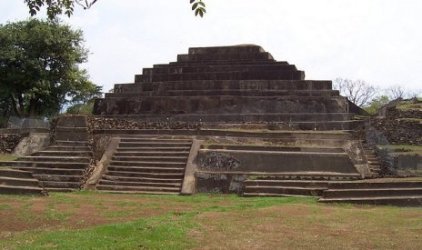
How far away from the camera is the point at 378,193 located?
12.4m

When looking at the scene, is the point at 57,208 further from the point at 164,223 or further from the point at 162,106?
the point at 162,106

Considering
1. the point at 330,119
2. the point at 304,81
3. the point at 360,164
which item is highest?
the point at 304,81

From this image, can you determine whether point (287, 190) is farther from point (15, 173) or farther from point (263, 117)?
point (15, 173)

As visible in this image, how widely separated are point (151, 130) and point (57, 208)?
7.15 meters

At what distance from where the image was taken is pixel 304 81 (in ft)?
69.2

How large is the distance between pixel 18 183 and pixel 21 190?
54 centimetres

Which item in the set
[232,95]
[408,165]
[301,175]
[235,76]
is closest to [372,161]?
[408,165]

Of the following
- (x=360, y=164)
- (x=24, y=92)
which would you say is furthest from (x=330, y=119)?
(x=24, y=92)

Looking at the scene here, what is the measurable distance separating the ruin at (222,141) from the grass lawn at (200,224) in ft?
4.65

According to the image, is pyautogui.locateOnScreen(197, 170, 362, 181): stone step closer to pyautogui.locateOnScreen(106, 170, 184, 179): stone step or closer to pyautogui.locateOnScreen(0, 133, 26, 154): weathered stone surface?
pyautogui.locateOnScreen(106, 170, 184, 179): stone step

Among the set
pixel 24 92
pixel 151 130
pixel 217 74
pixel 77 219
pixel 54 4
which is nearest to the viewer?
pixel 54 4

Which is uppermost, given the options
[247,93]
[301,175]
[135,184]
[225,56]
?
[225,56]

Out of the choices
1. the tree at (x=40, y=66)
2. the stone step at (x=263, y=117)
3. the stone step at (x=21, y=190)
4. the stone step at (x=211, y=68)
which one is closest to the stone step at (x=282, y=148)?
the stone step at (x=263, y=117)

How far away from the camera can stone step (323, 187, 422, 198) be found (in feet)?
40.0
